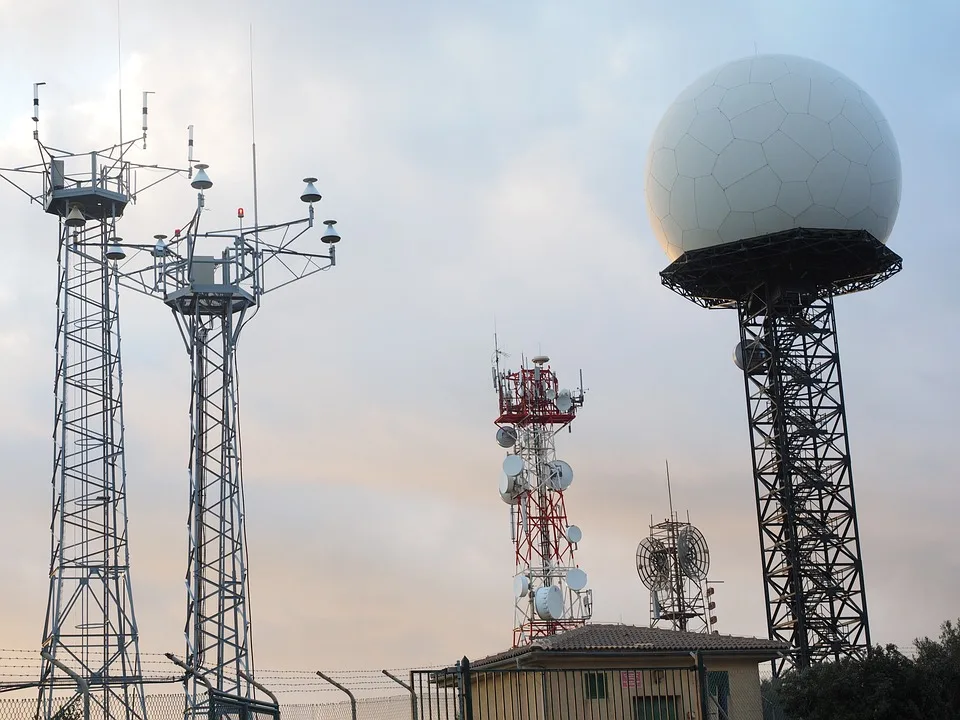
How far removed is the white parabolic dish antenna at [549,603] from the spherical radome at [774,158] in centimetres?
1162

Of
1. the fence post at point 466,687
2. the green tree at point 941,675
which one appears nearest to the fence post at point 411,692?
the fence post at point 466,687

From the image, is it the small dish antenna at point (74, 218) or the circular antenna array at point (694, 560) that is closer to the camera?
the small dish antenna at point (74, 218)

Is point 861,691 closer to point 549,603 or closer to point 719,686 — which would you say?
point 719,686

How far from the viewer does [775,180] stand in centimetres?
3778

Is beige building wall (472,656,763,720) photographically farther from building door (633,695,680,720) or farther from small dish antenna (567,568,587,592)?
small dish antenna (567,568,587,592)

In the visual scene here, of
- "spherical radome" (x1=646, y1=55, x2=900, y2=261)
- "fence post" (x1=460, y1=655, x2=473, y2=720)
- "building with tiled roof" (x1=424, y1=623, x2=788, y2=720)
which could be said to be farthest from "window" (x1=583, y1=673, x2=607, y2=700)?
"spherical radome" (x1=646, y1=55, x2=900, y2=261)

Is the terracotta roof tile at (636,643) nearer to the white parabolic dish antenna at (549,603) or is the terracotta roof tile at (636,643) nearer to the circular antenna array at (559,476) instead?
the white parabolic dish antenna at (549,603)

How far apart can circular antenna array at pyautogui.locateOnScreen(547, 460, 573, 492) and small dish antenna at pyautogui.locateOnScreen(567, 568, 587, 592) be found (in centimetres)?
343

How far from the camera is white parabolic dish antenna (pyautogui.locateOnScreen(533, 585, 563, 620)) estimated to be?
141 feet

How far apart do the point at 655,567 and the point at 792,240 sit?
12.3m

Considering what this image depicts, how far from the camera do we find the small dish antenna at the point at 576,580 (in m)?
44.7

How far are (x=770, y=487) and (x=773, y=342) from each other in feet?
13.6

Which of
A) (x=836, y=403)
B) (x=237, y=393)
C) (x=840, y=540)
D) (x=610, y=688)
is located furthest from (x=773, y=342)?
(x=237, y=393)

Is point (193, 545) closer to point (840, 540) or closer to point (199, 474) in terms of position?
point (199, 474)
